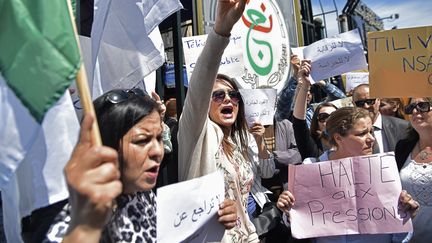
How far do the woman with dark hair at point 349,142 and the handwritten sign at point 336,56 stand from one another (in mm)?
1080

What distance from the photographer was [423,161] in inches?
96.7

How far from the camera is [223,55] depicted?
287 centimetres

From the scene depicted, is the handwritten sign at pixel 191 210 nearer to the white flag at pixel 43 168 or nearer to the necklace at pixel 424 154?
the white flag at pixel 43 168

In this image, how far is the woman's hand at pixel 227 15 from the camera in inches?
62.4

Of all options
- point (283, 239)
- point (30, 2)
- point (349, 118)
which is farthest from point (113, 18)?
point (283, 239)

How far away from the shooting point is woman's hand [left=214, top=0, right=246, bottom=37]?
1585 millimetres

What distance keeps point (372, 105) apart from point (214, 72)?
7.17ft

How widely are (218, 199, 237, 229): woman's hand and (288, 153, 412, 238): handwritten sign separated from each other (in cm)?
56

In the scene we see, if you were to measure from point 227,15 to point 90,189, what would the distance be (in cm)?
92

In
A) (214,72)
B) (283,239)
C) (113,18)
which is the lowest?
(283,239)

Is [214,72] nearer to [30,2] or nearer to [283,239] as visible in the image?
[30,2]

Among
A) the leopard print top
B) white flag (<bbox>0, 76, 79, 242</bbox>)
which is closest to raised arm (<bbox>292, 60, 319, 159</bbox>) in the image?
the leopard print top

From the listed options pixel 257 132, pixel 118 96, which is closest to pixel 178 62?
pixel 257 132

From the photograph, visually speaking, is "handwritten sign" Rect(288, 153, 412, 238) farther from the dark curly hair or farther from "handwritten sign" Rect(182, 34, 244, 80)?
"handwritten sign" Rect(182, 34, 244, 80)
